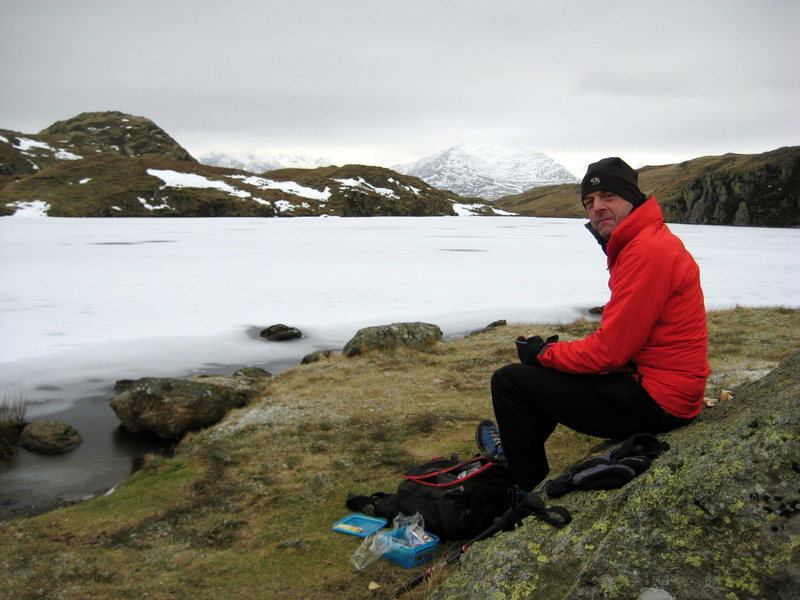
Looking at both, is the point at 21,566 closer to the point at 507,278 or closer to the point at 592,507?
the point at 592,507

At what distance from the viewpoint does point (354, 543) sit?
507 centimetres

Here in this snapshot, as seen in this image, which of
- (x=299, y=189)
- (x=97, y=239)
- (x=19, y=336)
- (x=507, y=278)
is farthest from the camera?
(x=299, y=189)

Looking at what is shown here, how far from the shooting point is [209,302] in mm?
18984

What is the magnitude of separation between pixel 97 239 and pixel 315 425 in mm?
41030

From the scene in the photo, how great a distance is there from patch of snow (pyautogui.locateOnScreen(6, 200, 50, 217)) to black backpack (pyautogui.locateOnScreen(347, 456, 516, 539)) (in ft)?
286

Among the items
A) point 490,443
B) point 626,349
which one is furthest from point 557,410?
point 490,443

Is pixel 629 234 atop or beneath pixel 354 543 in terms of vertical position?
atop

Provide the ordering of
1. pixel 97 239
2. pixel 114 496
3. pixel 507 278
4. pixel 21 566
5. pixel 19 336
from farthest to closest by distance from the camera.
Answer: pixel 97 239 < pixel 507 278 < pixel 19 336 < pixel 114 496 < pixel 21 566

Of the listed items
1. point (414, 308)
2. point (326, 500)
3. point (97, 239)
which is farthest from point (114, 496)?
point (97, 239)

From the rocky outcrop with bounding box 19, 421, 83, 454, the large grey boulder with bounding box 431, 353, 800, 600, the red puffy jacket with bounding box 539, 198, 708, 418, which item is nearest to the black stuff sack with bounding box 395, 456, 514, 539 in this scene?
the large grey boulder with bounding box 431, 353, 800, 600

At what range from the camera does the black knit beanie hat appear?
4.13m

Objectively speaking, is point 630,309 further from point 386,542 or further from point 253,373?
point 253,373

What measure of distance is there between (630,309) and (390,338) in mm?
9876

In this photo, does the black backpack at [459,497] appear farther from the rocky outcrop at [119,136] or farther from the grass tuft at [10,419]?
the rocky outcrop at [119,136]
